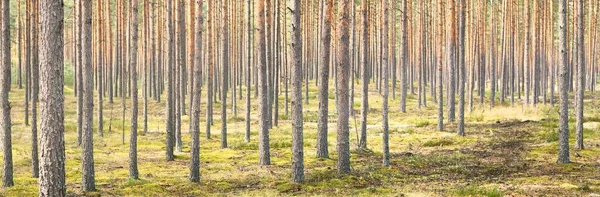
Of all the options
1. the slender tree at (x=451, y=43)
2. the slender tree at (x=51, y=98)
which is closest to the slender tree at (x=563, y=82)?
the slender tree at (x=451, y=43)

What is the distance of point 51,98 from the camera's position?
9586 millimetres

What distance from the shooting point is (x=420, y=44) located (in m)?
46.9

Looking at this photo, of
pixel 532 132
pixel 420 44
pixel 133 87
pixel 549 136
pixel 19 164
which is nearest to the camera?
pixel 133 87

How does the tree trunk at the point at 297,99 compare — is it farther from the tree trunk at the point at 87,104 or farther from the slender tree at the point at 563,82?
the slender tree at the point at 563,82

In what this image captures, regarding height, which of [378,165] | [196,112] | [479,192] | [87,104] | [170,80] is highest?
[170,80]

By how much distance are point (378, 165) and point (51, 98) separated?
11.3 m

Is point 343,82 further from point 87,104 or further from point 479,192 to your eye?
point 87,104

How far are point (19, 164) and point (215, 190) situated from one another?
9.18m

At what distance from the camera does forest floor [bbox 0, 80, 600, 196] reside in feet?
49.5

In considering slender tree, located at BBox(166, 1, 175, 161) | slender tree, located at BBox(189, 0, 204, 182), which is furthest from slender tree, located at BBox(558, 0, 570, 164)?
slender tree, located at BBox(166, 1, 175, 161)

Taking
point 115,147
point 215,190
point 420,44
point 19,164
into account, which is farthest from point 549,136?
point 420,44

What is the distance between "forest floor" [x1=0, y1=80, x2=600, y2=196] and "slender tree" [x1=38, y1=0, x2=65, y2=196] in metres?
5.44

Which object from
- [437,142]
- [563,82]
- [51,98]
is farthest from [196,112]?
[437,142]

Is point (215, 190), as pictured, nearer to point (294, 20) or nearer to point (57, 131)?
point (294, 20)
